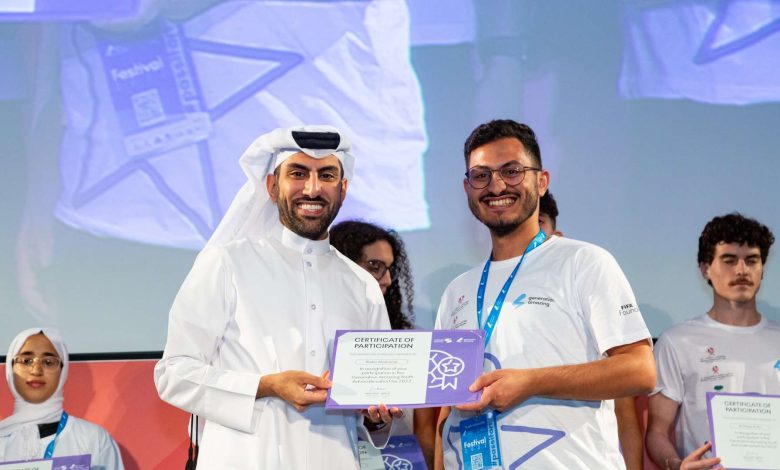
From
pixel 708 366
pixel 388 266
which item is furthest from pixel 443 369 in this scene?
pixel 708 366

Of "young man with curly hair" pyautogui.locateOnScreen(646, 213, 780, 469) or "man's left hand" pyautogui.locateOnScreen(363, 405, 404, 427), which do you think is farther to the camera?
"young man with curly hair" pyautogui.locateOnScreen(646, 213, 780, 469)

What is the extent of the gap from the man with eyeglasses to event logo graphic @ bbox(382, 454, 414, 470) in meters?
0.56

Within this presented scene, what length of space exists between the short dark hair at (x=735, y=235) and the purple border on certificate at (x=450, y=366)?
174 centimetres

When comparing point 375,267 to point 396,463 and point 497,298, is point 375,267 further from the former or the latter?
point 497,298

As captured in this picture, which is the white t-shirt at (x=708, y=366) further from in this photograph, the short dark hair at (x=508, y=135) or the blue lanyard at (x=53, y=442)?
the blue lanyard at (x=53, y=442)

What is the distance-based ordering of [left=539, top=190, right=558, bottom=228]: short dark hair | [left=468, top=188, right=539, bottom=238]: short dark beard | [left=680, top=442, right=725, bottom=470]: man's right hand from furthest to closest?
[left=539, top=190, right=558, bottom=228]: short dark hair, [left=680, top=442, right=725, bottom=470]: man's right hand, [left=468, top=188, right=539, bottom=238]: short dark beard

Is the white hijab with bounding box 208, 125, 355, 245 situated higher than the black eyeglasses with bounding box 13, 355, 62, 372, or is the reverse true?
the white hijab with bounding box 208, 125, 355, 245

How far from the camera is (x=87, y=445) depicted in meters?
3.93

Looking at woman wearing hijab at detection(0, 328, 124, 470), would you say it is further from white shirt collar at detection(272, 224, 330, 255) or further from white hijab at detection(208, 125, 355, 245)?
white shirt collar at detection(272, 224, 330, 255)

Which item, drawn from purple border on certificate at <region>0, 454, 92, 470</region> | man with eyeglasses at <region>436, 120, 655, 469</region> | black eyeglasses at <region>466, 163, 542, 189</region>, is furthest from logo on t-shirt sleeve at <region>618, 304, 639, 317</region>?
purple border on certificate at <region>0, 454, 92, 470</region>

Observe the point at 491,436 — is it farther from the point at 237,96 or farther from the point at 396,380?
the point at 237,96

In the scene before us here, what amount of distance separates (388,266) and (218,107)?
50.1 inches

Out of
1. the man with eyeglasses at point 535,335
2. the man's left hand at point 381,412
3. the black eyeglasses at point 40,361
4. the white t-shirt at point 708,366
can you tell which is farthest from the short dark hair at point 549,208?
the black eyeglasses at point 40,361

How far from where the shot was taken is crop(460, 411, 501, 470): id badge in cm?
260
